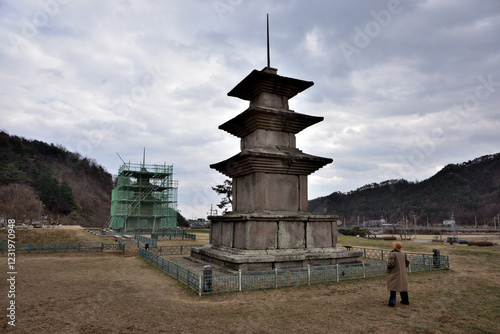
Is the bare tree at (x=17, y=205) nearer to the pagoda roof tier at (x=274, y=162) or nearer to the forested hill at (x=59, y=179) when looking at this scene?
the forested hill at (x=59, y=179)

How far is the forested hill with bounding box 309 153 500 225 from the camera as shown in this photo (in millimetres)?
107438

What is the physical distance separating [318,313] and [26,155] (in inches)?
3772

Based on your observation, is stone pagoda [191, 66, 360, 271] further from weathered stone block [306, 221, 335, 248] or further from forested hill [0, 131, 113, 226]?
forested hill [0, 131, 113, 226]

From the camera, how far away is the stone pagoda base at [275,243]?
12016mm

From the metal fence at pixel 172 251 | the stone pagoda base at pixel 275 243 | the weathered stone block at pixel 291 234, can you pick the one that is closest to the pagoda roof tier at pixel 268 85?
the stone pagoda base at pixel 275 243

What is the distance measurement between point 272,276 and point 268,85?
356 inches

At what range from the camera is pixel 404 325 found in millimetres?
6516

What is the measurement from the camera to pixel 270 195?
14.0m

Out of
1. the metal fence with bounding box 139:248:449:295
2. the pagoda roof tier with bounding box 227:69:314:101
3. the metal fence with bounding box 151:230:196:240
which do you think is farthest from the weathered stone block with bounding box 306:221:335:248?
the metal fence with bounding box 151:230:196:240

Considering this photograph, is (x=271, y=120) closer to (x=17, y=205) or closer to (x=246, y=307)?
(x=246, y=307)

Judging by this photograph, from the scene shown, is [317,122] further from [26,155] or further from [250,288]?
[26,155]

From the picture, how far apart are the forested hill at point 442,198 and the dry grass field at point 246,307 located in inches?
4540

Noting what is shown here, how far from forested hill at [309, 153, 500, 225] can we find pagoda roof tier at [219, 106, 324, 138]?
112892 mm

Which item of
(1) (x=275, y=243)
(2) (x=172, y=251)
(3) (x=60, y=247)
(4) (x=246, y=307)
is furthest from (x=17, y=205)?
(4) (x=246, y=307)
